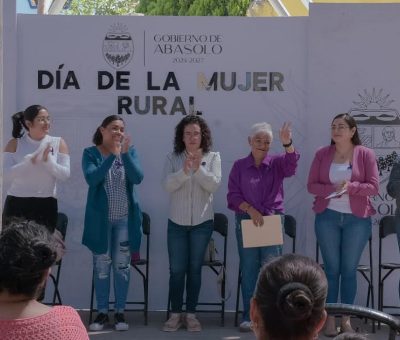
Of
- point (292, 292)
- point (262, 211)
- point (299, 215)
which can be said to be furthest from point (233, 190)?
point (292, 292)

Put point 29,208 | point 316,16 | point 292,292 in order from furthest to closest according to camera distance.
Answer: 1. point 316,16
2. point 29,208
3. point 292,292

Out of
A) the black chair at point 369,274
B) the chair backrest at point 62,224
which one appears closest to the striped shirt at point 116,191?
the chair backrest at point 62,224

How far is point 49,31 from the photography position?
8703 millimetres

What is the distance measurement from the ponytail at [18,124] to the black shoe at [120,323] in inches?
72.3

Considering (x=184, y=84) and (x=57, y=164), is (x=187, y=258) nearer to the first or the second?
(x=57, y=164)

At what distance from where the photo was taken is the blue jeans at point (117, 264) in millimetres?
7914

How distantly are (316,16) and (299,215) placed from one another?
75.5 inches

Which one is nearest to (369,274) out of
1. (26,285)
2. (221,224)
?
(221,224)

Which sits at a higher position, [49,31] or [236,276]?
[49,31]

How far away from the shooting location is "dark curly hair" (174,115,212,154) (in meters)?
8.05

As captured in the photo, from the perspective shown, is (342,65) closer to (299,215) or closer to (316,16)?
(316,16)

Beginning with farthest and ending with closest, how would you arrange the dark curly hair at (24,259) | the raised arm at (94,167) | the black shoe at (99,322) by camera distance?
1. the black shoe at (99,322)
2. the raised arm at (94,167)
3. the dark curly hair at (24,259)

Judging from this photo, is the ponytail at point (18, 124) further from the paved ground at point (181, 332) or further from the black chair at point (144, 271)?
the paved ground at point (181, 332)

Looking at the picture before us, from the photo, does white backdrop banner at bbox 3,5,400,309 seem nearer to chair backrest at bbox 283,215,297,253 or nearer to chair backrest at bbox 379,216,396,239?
chair backrest at bbox 283,215,297,253
